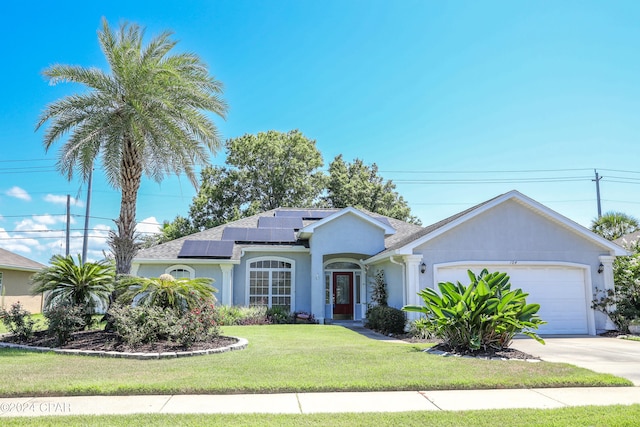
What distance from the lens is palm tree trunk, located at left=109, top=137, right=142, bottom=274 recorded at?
1332cm

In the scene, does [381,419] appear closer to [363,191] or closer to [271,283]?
[271,283]

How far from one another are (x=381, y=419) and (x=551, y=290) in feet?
41.3

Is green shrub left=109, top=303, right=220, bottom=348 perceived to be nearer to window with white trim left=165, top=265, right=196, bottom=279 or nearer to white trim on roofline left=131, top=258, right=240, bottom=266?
white trim on roofline left=131, top=258, right=240, bottom=266

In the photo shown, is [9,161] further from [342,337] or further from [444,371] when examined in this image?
[444,371]

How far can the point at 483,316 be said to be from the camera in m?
9.55

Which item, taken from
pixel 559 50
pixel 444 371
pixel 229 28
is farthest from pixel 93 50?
pixel 559 50

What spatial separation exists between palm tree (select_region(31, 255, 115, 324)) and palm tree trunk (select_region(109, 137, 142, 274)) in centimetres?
91

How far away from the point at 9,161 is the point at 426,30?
29217 millimetres

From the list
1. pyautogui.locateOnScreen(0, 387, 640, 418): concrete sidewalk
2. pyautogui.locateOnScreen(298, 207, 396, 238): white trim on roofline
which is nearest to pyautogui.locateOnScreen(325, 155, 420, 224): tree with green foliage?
pyautogui.locateOnScreen(298, 207, 396, 238): white trim on roofline

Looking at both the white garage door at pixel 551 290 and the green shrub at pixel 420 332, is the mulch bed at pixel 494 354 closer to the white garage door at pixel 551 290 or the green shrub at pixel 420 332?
the green shrub at pixel 420 332

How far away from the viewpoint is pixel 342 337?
13.7 metres

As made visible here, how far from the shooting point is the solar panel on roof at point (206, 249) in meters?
19.1

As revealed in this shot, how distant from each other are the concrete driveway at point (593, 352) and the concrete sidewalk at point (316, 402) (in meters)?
1.87

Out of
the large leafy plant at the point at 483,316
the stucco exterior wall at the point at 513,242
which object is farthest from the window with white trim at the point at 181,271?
the large leafy plant at the point at 483,316
